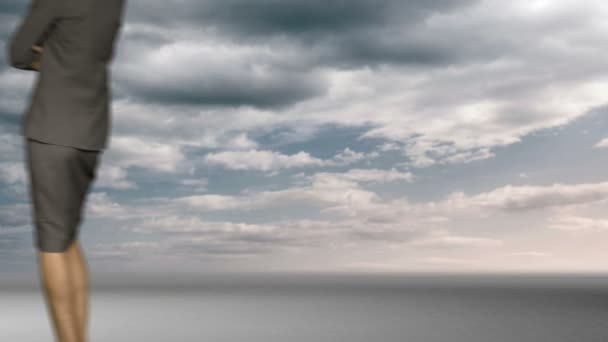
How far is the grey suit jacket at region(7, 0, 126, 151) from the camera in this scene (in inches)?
86.2

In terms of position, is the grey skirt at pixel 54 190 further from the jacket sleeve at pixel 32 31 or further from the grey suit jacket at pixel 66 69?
the jacket sleeve at pixel 32 31

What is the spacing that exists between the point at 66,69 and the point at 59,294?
0.74 meters

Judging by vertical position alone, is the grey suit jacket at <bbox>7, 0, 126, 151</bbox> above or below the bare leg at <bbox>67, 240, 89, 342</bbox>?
above

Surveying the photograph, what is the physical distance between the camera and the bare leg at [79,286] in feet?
7.37

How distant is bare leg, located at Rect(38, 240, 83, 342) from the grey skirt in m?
0.04

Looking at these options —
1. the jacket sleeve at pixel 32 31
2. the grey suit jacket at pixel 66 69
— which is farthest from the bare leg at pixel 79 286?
the jacket sleeve at pixel 32 31

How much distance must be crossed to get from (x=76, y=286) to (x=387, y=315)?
4.26 m

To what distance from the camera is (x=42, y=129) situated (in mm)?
2170

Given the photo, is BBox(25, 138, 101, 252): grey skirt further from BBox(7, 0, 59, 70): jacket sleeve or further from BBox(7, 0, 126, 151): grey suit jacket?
BBox(7, 0, 59, 70): jacket sleeve

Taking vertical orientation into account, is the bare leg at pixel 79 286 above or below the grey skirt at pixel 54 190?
below

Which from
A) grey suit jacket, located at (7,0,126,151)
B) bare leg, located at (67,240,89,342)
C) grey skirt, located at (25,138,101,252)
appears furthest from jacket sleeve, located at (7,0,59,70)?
bare leg, located at (67,240,89,342)

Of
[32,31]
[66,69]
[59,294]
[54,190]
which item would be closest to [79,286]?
[59,294]

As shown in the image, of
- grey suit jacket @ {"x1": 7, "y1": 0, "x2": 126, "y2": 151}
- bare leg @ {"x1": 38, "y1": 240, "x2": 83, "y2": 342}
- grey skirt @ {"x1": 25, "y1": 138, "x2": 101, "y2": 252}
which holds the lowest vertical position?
bare leg @ {"x1": 38, "y1": 240, "x2": 83, "y2": 342}

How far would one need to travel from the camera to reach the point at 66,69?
2.24 metres
